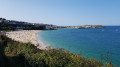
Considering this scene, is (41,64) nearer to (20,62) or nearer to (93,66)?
(20,62)

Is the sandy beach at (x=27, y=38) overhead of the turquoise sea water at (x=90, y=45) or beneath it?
overhead

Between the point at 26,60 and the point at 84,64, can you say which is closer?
the point at 84,64

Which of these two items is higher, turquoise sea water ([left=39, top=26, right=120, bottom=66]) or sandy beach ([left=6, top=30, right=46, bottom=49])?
sandy beach ([left=6, top=30, right=46, bottom=49])

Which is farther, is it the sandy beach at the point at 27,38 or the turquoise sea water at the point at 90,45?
the sandy beach at the point at 27,38

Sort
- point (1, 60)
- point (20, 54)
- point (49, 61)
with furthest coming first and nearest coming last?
point (20, 54)
point (49, 61)
point (1, 60)

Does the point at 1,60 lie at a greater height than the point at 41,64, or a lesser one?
greater

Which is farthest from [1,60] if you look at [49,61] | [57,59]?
[57,59]

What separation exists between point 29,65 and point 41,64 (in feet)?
3.20

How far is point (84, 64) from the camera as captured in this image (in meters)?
6.41

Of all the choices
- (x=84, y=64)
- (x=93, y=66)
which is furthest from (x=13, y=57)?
(x=93, y=66)

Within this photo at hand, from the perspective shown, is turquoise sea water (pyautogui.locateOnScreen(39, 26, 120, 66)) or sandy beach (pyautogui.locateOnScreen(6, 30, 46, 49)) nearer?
turquoise sea water (pyautogui.locateOnScreen(39, 26, 120, 66))

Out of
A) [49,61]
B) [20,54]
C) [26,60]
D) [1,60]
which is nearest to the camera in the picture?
[1,60]

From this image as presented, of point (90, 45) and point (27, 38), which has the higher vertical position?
point (27, 38)

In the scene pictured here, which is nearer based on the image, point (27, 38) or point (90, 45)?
point (90, 45)
